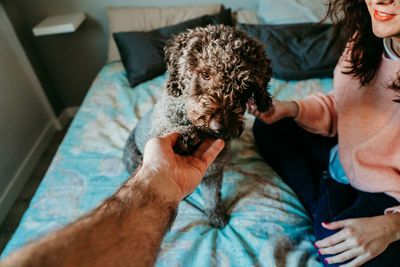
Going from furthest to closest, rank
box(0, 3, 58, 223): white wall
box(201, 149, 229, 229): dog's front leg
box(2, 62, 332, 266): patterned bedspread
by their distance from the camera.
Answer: box(0, 3, 58, 223): white wall
box(201, 149, 229, 229): dog's front leg
box(2, 62, 332, 266): patterned bedspread

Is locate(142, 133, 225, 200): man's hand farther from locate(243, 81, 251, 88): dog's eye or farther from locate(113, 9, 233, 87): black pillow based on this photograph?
locate(113, 9, 233, 87): black pillow

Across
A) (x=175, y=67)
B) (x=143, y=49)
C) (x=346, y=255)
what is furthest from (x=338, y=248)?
(x=143, y=49)

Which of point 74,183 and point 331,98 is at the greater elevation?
point 331,98

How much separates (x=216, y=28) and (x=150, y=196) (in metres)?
0.64

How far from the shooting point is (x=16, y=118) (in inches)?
84.1

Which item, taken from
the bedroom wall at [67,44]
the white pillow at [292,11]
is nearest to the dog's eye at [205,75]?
the white pillow at [292,11]

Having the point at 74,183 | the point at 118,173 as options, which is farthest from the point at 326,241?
the point at 74,183

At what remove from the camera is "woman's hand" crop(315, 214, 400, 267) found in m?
0.87

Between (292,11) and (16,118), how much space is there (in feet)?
8.65

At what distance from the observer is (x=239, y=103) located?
88cm

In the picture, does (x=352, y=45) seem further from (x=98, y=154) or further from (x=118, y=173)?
(x=98, y=154)

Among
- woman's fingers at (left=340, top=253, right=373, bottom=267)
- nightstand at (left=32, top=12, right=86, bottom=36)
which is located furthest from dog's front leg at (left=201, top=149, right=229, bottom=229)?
nightstand at (left=32, top=12, right=86, bottom=36)

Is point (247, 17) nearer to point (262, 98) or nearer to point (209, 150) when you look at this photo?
point (262, 98)

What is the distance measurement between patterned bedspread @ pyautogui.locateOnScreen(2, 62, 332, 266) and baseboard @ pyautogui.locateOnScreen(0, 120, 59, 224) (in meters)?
0.84
